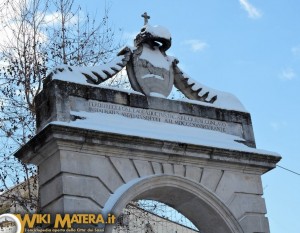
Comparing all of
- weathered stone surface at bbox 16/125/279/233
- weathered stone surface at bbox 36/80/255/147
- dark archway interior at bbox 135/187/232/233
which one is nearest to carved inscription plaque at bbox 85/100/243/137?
weathered stone surface at bbox 36/80/255/147

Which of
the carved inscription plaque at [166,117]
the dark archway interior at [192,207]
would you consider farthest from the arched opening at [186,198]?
the carved inscription plaque at [166,117]

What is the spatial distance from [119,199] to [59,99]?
5.95 feet

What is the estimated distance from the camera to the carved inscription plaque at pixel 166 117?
965 centimetres

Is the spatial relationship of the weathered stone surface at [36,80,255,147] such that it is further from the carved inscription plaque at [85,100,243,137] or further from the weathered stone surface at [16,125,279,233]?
the weathered stone surface at [16,125,279,233]

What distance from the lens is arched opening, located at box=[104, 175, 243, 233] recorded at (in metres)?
9.24

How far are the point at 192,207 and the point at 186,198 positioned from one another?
0.92ft

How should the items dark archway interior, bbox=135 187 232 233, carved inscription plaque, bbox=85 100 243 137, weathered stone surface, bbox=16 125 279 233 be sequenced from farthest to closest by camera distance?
1. dark archway interior, bbox=135 187 232 233
2. carved inscription plaque, bbox=85 100 243 137
3. weathered stone surface, bbox=16 125 279 233

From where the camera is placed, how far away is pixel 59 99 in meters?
9.23

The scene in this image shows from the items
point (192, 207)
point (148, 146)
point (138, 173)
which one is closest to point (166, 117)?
point (148, 146)

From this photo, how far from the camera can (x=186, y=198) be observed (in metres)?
10.1

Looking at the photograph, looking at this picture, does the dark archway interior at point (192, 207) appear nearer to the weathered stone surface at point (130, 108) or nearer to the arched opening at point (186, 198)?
the arched opening at point (186, 198)

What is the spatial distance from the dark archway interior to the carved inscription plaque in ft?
4.00

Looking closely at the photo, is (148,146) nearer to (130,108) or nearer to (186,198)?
(130,108)

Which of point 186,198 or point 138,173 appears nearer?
point 138,173
